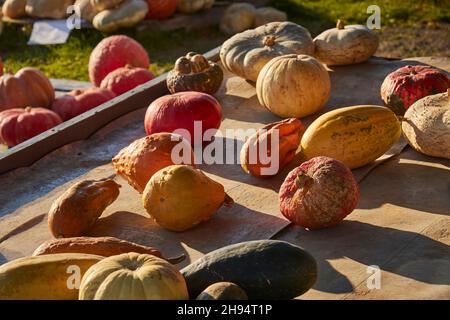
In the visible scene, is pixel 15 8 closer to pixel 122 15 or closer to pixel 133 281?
pixel 122 15

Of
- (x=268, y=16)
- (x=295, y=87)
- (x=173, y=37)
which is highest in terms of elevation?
(x=295, y=87)

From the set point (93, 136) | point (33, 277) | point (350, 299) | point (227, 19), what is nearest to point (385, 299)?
point (350, 299)

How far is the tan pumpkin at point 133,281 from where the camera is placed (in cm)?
243

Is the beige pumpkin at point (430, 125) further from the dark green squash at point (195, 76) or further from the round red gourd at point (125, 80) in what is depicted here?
the round red gourd at point (125, 80)

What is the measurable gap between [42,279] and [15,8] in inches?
269

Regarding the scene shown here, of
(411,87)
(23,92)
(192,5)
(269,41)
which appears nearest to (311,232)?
(411,87)

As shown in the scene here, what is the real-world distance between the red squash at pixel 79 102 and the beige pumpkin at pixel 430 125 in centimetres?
205

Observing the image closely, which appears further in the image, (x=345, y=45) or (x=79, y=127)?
(x=345, y=45)

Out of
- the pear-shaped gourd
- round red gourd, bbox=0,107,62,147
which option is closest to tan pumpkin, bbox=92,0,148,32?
round red gourd, bbox=0,107,62,147

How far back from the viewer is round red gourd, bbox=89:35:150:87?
5988 mm

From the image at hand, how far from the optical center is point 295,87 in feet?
14.3

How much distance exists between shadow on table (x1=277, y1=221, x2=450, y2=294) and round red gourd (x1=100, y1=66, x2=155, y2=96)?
2447mm

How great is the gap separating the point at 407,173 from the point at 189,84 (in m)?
1.47

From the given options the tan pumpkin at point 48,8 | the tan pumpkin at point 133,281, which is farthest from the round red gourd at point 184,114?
the tan pumpkin at point 48,8
